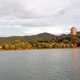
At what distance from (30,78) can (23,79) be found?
2123mm

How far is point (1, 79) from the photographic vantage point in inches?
2530

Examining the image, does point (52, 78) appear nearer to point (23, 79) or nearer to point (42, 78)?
point (42, 78)

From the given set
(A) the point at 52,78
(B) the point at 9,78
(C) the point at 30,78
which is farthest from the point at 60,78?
(B) the point at 9,78

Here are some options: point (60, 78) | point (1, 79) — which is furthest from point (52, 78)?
point (1, 79)

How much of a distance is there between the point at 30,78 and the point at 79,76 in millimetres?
11268

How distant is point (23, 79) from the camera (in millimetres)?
63312

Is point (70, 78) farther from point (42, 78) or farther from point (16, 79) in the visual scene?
point (16, 79)

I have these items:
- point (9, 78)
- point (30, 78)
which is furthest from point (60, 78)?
point (9, 78)

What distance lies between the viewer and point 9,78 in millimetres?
65625

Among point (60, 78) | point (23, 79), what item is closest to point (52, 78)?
point (60, 78)

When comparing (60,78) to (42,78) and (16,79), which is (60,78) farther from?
(16,79)

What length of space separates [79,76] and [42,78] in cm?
877

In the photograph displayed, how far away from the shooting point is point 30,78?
64.8m

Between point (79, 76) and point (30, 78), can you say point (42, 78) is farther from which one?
point (79, 76)
